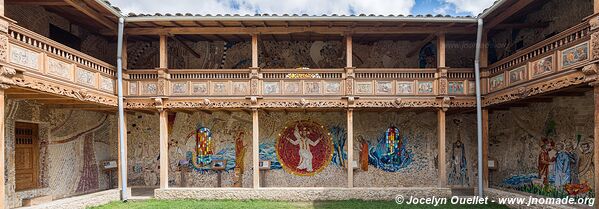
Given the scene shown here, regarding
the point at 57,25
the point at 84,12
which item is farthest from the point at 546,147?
the point at 57,25

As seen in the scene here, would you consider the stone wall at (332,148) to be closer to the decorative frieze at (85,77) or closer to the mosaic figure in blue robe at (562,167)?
the mosaic figure in blue robe at (562,167)

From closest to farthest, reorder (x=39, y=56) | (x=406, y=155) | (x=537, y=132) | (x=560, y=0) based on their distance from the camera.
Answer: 1. (x=39, y=56)
2. (x=560, y=0)
3. (x=537, y=132)
4. (x=406, y=155)

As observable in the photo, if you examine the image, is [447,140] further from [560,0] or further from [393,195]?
[560,0]

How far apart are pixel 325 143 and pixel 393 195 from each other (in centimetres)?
383

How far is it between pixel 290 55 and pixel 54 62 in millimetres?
8502

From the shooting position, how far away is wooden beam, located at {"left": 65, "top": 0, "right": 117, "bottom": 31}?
1093 centimetres

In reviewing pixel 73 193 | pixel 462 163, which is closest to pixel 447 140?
pixel 462 163

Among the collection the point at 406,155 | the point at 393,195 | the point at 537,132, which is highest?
the point at 537,132

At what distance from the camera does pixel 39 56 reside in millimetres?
9719

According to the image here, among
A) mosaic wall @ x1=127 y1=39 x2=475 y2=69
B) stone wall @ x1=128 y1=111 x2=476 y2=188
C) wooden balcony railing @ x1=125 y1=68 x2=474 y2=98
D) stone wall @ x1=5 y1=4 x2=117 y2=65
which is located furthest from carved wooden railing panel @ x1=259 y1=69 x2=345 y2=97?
stone wall @ x1=5 y1=4 x2=117 y2=65

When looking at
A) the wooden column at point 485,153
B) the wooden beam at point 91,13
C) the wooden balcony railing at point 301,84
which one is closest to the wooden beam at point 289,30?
the wooden beam at point 91,13

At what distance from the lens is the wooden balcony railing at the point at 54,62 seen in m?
9.03

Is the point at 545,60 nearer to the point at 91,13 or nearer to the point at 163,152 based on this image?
the point at 163,152

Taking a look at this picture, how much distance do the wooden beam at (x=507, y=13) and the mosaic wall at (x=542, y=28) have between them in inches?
53.1
